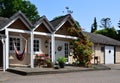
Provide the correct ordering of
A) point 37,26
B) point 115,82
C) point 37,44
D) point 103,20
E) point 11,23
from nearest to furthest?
1. point 115,82
2. point 11,23
3. point 37,26
4. point 37,44
5. point 103,20

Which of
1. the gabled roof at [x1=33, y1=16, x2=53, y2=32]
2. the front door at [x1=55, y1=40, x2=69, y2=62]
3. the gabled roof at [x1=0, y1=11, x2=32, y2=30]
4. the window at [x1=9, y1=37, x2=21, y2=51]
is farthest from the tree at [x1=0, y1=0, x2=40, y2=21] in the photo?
the gabled roof at [x1=0, y1=11, x2=32, y2=30]

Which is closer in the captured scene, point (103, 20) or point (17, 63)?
point (17, 63)

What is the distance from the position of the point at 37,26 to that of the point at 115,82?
28.9 ft

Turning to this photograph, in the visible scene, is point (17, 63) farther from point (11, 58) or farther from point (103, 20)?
point (103, 20)

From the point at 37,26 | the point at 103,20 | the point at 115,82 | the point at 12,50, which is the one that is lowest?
the point at 115,82

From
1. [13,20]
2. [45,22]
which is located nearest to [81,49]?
[45,22]

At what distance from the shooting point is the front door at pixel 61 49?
2361 centimetres

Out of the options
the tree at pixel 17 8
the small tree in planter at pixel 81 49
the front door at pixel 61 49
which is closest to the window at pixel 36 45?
the front door at pixel 61 49

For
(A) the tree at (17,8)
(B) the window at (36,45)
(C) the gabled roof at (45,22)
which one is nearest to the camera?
(C) the gabled roof at (45,22)

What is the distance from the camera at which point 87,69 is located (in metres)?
19.9

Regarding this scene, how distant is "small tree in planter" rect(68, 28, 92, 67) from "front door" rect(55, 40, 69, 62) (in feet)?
4.62

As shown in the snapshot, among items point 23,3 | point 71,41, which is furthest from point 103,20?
point 71,41

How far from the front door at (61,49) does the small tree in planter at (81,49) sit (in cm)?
141

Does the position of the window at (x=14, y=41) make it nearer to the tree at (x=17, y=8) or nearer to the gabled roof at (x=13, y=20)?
the gabled roof at (x=13, y=20)
